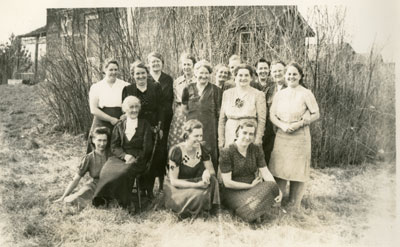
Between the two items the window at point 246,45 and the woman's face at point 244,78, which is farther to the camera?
the window at point 246,45

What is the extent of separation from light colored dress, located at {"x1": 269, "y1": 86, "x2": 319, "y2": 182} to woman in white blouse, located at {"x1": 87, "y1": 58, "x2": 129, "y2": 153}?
1.14 meters

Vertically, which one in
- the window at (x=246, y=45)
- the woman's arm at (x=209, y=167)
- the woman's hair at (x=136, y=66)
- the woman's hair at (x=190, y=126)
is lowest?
the woman's arm at (x=209, y=167)

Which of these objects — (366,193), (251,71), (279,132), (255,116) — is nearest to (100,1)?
(251,71)

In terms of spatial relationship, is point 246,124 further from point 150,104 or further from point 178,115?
point 150,104

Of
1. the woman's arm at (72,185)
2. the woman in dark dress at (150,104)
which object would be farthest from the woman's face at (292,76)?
the woman's arm at (72,185)

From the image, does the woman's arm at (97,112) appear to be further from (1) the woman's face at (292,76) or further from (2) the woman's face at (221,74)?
(1) the woman's face at (292,76)

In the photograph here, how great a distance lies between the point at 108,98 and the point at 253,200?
1.30 metres

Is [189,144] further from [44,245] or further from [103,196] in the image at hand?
[44,245]

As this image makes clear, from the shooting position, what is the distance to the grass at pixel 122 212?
301cm

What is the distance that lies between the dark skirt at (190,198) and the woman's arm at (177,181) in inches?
0.9

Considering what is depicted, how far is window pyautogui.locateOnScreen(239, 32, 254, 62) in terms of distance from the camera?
3.11 metres

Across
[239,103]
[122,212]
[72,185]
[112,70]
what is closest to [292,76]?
[239,103]

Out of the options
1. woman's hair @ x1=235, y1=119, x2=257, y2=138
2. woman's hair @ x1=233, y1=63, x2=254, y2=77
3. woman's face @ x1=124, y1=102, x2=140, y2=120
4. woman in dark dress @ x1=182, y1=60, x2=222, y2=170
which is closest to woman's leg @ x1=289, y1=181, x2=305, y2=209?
woman's hair @ x1=235, y1=119, x2=257, y2=138

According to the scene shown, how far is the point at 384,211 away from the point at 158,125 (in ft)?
6.13
